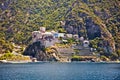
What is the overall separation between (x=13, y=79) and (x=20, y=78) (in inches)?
169

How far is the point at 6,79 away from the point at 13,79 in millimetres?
1901

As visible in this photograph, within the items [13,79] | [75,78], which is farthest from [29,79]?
[75,78]

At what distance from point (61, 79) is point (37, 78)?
8.17 m

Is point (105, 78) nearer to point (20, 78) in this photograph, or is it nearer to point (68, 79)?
point (68, 79)

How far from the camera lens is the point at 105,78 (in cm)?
12925

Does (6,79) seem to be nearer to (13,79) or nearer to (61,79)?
(13,79)

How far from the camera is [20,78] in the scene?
423 ft

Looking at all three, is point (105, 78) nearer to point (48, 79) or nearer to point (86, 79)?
point (86, 79)

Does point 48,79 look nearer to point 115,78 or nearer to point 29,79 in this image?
point 29,79

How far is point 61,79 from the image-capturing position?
410 feet

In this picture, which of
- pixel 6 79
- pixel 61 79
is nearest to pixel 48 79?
pixel 61 79

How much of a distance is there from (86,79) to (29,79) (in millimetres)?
15688

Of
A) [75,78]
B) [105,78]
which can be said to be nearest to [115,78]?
[105,78]

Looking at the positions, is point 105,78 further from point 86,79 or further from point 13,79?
point 13,79
